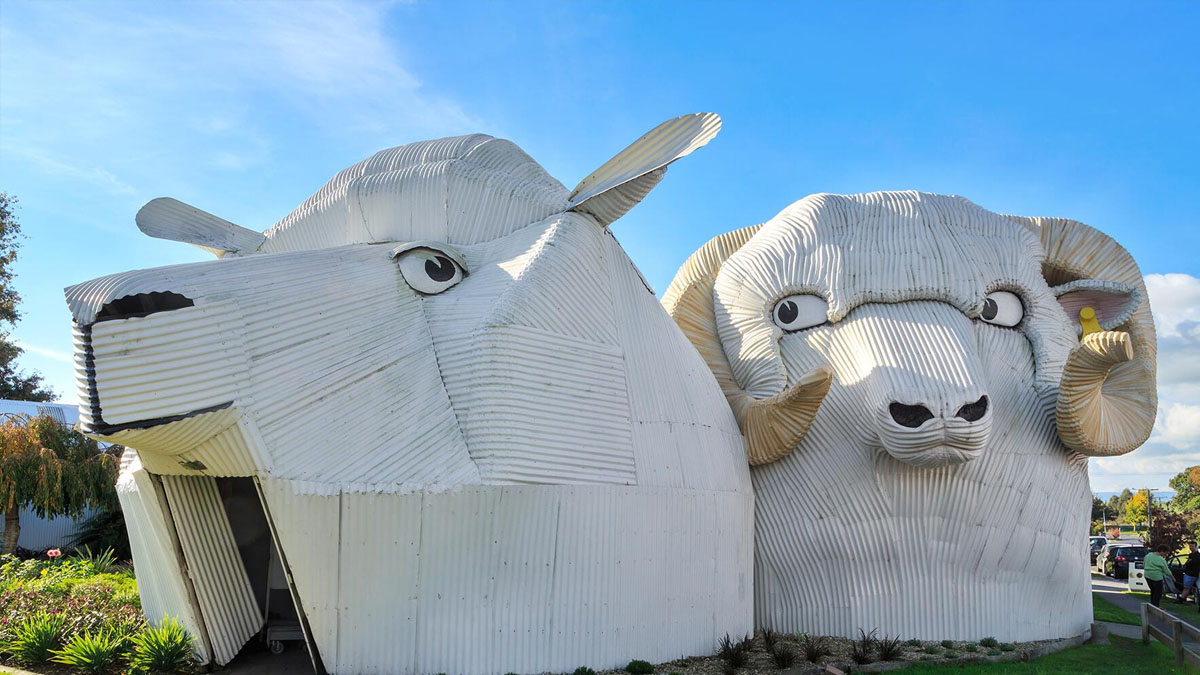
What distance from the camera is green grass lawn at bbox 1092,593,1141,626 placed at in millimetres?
15102

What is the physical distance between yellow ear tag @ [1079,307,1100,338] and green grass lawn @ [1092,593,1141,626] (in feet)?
15.7

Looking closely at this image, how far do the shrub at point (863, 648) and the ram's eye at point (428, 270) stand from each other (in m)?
6.28

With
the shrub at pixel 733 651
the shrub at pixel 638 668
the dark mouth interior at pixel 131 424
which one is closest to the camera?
the dark mouth interior at pixel 131 424

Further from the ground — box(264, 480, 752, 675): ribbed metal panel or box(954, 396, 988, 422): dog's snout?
box(954, 396, 988, 422): dog's snout

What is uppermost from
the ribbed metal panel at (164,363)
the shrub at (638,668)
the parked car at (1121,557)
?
the ribbed metal panel at (164,363)

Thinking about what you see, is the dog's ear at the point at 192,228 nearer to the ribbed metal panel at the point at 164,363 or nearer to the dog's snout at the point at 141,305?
the dog's snout at the point at 141,305

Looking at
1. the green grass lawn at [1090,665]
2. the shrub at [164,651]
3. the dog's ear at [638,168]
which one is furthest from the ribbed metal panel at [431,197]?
the green grass lawn at [1090,665]

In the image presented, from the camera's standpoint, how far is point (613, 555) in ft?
28.9

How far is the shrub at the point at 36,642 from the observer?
9391 millimetres

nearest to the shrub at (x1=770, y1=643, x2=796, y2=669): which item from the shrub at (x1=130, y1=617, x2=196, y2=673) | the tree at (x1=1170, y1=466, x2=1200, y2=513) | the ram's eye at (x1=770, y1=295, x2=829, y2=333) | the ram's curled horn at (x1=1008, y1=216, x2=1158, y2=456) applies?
the ram's eye at (x1=770, y1=295, x2=829, y2=333)

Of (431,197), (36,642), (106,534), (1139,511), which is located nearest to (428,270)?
(431,197)

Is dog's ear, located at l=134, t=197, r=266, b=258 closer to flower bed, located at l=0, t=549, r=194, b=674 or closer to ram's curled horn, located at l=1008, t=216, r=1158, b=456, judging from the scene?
flower bed, located at l=0, t=549, r=194, b=674

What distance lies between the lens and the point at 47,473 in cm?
2091

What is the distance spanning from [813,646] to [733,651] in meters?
1.20
